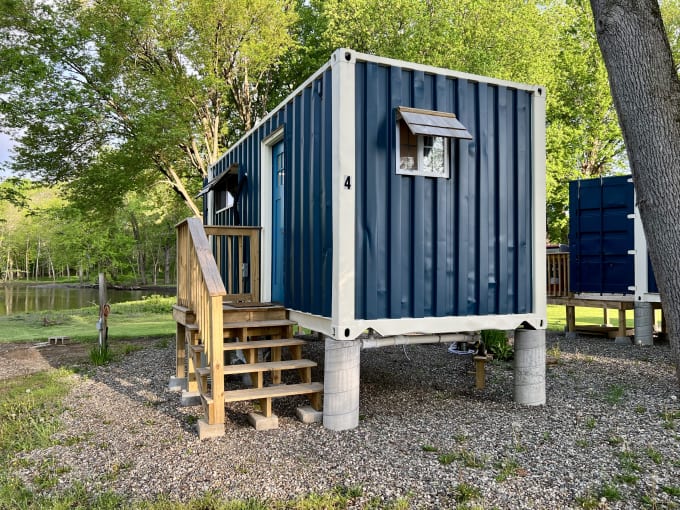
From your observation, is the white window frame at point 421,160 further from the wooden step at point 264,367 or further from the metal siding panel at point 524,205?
the wooden step at point 264,367

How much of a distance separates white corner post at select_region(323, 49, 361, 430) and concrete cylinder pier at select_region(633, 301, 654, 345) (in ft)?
21.4

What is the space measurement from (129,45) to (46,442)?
11030mm

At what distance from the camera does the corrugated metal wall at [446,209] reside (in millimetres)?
4539

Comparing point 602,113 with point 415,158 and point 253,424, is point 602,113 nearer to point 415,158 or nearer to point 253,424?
point 415,158

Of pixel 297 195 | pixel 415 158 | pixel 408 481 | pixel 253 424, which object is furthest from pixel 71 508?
pixel 415 158

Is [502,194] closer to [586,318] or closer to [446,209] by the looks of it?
[446,209]

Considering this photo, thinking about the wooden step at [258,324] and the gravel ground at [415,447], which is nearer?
the gravel ground at [415,447]

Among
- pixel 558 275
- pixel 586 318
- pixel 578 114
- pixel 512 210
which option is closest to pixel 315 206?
pixel 512 210

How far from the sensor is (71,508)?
2975 mm

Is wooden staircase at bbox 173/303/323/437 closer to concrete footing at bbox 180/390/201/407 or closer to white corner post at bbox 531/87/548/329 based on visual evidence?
concrete footing at bbox 180/390/201/407

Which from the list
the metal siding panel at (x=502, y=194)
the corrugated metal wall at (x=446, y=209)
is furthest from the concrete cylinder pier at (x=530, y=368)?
the metal siding panel at (x=502, y=194)

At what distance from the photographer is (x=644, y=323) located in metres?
8.69

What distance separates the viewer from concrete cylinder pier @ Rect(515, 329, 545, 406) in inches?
203

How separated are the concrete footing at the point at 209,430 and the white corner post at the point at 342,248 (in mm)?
885
